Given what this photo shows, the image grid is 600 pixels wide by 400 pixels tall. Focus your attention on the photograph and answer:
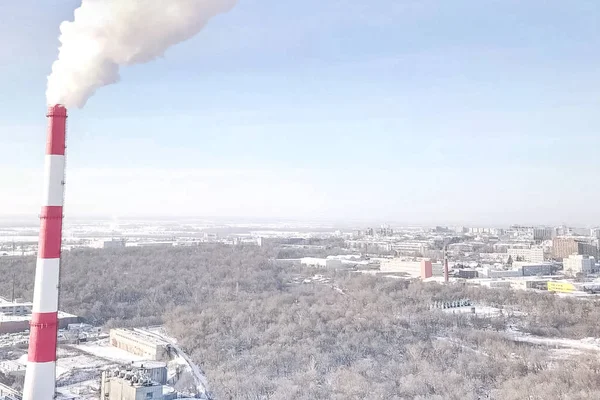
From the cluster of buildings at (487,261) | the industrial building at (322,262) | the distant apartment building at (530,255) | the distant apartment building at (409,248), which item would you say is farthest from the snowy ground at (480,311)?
the distant apartment building at (409,248)

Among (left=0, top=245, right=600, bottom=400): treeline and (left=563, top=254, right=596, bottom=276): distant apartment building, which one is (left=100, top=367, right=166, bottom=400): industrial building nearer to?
(left=0, top=245, right=600, bottom=400): treeline

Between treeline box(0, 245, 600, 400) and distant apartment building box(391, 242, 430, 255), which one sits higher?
distant apartment building box(391, 242, 430, 255)

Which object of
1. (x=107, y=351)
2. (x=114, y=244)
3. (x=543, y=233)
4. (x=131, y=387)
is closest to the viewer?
(x=131, y=387)

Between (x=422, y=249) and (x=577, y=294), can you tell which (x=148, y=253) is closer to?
(x=422, y=249)

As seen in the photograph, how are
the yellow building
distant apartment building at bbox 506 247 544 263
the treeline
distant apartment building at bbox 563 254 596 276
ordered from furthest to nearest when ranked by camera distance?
distant apartment building at bbox 506 247 544 263, distant apartment building at bbox 563 254 596 276, the yellow building, the treeline

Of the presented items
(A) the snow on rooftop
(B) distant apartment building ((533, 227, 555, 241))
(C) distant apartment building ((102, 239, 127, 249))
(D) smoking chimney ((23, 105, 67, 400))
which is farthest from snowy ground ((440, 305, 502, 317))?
(B) distant apartment building ((533, 227, 555, 241))

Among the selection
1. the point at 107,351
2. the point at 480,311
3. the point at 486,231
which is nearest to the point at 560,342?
the point at 480,311

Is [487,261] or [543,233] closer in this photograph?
[487,261]

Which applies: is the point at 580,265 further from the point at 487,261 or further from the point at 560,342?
the point at 560,342
